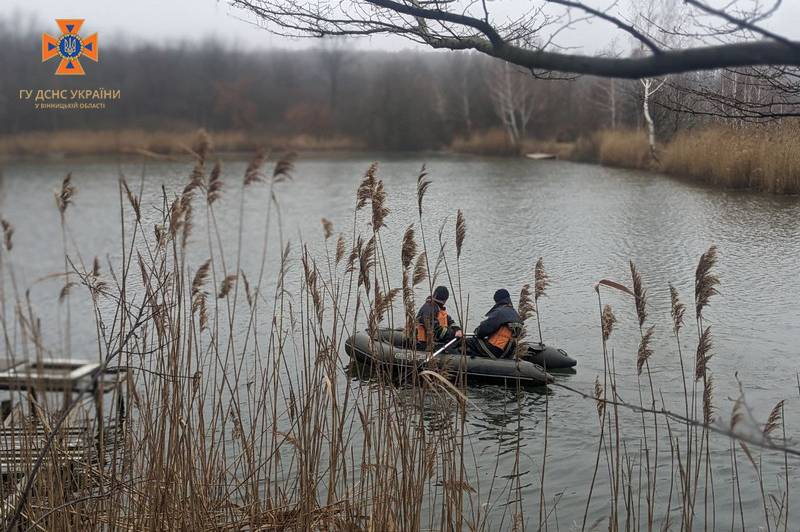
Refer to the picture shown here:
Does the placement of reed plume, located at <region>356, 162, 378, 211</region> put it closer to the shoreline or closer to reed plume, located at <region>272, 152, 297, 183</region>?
the shoreline

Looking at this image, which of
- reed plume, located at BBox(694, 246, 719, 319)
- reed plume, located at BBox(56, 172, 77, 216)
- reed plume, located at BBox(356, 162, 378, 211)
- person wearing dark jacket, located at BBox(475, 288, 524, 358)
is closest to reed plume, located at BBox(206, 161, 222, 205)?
reed plume, located at BBox(56, 172, 77, 216)

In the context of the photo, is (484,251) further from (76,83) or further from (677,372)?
(76,83)

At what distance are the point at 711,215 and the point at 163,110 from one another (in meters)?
8.48

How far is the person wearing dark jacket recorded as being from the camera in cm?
733

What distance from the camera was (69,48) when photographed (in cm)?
480

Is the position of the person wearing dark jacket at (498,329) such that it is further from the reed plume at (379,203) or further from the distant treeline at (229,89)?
the reed plume at (379,203)

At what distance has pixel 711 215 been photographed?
10984 mm

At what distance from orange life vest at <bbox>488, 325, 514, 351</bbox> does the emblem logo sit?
13.8ft

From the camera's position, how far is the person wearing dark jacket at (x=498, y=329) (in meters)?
7.33

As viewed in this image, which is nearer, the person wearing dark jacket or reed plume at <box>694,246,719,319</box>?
reed plume at <box>694,246,719,319</box>

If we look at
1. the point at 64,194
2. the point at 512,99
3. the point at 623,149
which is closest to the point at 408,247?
the point at 64,194

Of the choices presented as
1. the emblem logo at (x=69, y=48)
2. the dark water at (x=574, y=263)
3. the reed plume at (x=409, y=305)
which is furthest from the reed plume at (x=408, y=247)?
the emblem logo at (x=69, y=48)

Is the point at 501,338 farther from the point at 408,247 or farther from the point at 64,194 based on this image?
the point at 64,194

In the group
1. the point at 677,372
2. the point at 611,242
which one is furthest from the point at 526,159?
the point at 677,372
